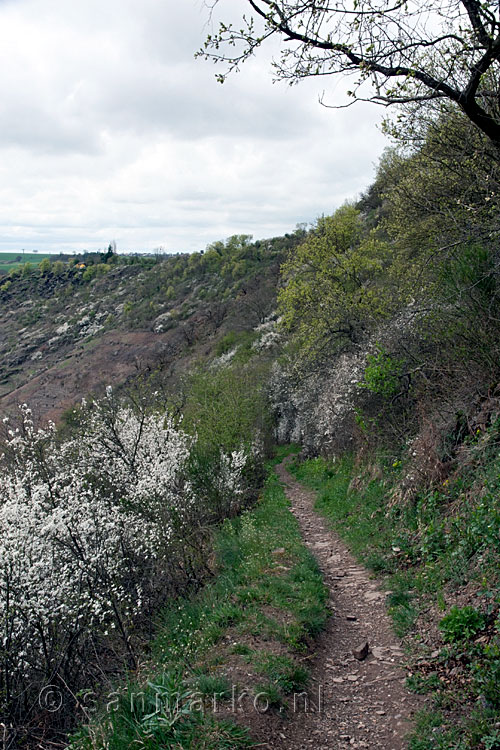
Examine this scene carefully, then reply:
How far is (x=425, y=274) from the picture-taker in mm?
12305

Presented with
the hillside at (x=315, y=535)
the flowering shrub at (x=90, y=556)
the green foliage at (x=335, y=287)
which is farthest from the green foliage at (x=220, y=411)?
the green foliage at (x=335, y=287)

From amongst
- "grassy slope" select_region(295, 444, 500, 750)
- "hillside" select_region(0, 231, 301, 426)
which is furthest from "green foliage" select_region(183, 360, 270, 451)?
"hillside" select_region(0, 231, 301, 426)

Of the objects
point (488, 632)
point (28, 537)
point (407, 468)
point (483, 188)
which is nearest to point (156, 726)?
point (488, 632)

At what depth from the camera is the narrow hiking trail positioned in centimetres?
377

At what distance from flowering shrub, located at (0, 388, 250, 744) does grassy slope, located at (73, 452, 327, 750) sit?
1282 millimetres

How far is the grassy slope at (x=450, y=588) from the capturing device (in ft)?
11.5

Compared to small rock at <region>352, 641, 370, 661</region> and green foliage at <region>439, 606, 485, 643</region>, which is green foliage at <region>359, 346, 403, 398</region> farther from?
green foliage at <region>439, 606, 485, 643</region>

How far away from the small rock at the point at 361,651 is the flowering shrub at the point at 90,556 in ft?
12.0

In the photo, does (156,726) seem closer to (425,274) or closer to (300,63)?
(300,63)

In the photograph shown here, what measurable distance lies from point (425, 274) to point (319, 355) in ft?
18.9

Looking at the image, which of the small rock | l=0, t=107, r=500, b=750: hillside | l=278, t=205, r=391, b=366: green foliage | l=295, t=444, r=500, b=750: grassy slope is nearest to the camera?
l=295, t=444, r=500, b=750: grassy slope

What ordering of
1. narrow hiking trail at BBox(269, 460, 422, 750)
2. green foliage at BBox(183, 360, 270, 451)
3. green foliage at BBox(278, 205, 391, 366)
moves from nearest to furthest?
narrow hiking trail at BBox(269, 460, 422, 750), green foliage at BBox(183, 360, 270, 451), green foliage at BBox(278, 205, 391, 366)

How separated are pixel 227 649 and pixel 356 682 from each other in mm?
1298

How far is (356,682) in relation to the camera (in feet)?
14.9
